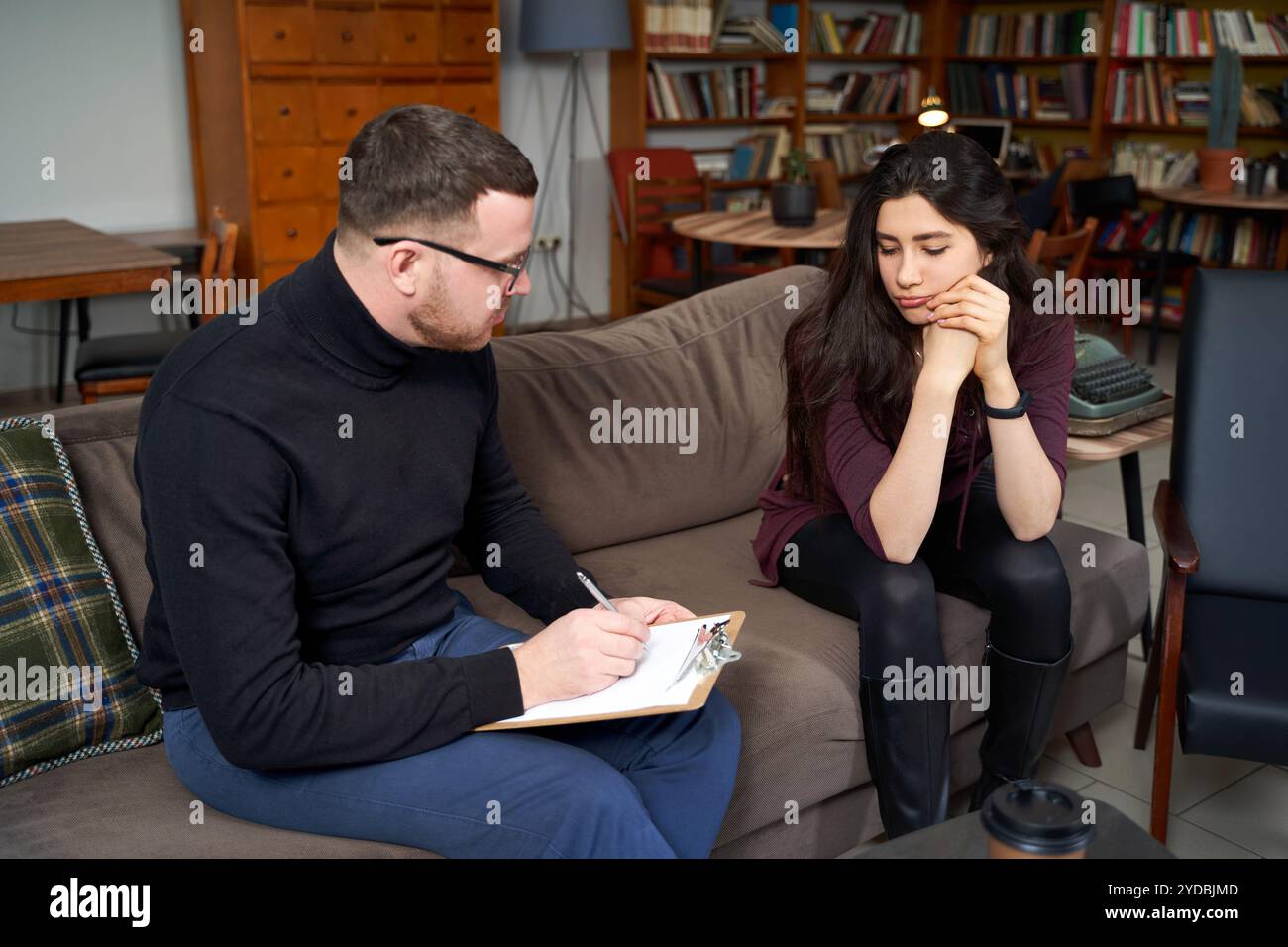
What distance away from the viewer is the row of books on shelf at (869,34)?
6766 mm

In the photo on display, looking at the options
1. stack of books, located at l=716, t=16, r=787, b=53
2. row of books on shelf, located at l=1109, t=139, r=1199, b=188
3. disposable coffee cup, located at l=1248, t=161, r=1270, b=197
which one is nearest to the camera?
disposable coffee cup, located at l=1248, t=161, r=1270, b=197

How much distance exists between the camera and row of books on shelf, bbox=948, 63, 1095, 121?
6663 millimetres

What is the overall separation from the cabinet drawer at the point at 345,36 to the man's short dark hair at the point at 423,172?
3.98 m

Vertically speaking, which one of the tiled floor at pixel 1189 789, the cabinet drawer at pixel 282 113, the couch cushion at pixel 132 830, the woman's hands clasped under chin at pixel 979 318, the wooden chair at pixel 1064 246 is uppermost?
the cabinet drawer at pixel 282 113

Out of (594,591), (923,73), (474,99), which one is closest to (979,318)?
(594,591)

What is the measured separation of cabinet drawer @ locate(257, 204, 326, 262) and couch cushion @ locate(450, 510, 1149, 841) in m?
3.26

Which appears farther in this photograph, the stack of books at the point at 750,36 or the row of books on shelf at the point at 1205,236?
the stack of books at the point at 750,36

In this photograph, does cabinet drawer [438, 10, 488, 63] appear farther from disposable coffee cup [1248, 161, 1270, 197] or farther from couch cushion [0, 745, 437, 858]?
couch cushion [0, 745, 437, 858]

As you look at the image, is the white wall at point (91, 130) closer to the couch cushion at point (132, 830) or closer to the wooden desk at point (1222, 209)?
the couch cushion at point (132, 830)

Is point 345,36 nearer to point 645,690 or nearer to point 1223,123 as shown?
point 1223,123

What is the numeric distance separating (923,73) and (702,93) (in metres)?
1.72

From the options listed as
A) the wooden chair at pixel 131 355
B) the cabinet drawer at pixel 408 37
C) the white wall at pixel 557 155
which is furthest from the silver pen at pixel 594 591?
the white wall at pixel 557 155

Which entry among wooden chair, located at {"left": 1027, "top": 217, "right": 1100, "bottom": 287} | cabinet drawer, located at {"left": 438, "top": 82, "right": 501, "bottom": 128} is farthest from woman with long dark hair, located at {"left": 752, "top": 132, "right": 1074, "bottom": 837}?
cabinet drawer, located at {"left": 438, "top": 82, "right": 501, "bottom": 128}

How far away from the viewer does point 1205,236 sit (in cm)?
622
